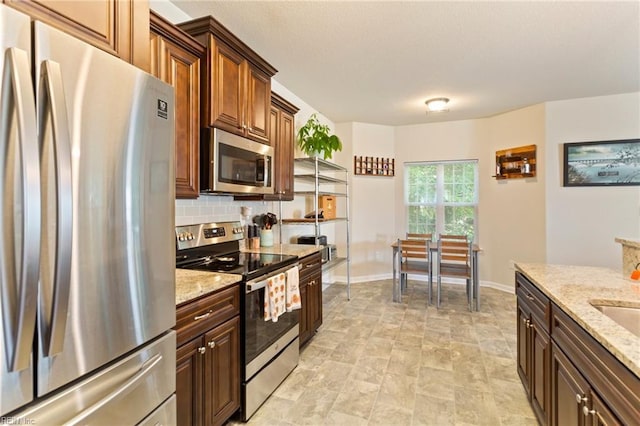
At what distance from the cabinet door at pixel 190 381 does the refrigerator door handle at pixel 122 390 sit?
0.25 m

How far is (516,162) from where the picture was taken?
446 centimetres

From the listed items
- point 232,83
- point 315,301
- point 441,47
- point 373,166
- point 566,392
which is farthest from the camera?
point 373,166

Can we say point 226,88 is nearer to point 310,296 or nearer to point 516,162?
point 310,296

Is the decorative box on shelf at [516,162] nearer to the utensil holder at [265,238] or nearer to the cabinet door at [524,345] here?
the cabinet door at [524,345]

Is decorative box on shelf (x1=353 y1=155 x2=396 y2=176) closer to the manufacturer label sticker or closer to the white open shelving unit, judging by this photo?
the white open shelving unit

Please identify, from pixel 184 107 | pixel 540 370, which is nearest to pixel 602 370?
pixel 540 370

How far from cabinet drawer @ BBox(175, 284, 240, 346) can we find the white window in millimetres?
Answer: 4249

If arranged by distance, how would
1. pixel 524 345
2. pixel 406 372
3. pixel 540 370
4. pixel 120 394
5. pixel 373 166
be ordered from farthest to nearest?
pixel 373 166 → pixel 406 372 → pixel 524 345 → pixel 540 370 → pixel 120 394

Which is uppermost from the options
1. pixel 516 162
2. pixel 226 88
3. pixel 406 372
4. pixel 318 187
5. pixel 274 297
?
pixel 226 88

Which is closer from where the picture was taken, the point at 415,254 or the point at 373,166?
the point at 415,254

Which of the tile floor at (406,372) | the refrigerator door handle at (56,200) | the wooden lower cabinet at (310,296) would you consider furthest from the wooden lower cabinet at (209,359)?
the wooden lower cabinet at (310,296)

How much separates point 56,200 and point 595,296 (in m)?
2.13

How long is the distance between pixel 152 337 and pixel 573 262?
4893mm

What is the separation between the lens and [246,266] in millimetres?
2039
